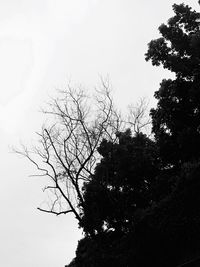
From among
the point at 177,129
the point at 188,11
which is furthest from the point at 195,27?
the point at 177,129

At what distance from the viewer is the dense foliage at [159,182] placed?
15805 mm

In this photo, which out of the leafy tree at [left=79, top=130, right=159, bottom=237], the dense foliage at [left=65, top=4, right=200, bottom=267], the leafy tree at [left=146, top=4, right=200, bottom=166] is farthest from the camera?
the leafy tree at [left=79, top=130, right=159, bottom=237]

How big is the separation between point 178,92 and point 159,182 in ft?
18.8

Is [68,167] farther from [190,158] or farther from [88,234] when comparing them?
[190,158]

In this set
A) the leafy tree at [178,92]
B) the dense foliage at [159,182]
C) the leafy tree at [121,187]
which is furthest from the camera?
the leafy tree at [121,187]

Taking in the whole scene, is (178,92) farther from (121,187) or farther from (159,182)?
(121,187)

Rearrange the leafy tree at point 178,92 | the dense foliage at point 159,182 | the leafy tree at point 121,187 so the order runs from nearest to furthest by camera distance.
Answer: the dense foliage at point 159,182
the leafy tree at point 178,92
the leafy tree at point 121,187

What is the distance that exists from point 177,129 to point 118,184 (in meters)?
6.43

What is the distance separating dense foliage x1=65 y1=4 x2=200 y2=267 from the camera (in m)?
15.8

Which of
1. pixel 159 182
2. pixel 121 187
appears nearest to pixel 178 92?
pixel 159 182

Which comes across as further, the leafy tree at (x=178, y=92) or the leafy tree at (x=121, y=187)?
the leafy tree at (x=121, y=187)

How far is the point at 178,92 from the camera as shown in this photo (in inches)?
795

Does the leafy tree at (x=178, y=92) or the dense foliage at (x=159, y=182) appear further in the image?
the leafy tree at (x=178, y=92)

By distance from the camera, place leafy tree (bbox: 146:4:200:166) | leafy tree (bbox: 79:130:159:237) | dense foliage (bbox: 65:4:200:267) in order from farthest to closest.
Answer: leafy tree (bbox: 79:130:159:237), leafy tree (bbox: 146:4:200:166), dense foliage (bbox: 65:4:200:267)
